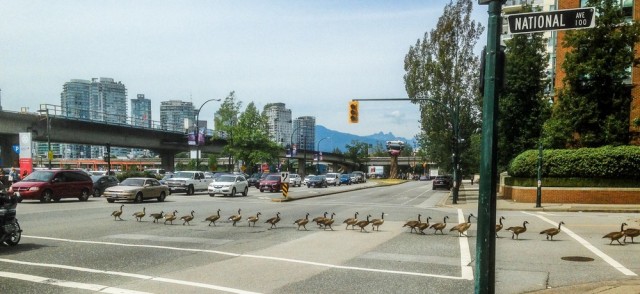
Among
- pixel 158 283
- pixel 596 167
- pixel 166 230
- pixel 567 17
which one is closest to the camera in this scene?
pixel 567 17

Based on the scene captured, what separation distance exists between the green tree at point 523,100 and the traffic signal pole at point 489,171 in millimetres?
32606

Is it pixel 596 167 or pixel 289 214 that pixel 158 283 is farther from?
pixel 596 167

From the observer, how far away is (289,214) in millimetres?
21969

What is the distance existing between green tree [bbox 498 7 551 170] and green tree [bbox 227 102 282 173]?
41.9m

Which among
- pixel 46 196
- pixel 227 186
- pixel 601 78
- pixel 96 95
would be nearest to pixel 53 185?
pixel 46 196

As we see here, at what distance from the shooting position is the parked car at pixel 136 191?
27.4 metres

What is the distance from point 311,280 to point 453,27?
34.1 metres

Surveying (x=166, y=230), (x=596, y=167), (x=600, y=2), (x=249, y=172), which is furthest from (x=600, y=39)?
(x=249, y=172)

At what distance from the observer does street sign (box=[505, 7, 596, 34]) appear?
19.7 ft

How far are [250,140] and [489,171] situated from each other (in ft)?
225

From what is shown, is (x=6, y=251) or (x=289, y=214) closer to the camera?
(x=6, y=251)

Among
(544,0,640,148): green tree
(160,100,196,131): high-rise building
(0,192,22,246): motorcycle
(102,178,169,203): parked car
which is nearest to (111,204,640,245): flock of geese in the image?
(0,192,22,246): motorcycle

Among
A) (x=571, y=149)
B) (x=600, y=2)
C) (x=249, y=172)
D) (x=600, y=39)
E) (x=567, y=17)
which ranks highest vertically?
(x=600, y=2)

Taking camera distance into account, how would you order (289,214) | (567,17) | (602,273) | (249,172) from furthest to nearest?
(249,172)
(289,214)
(602,273)
(567,17)
